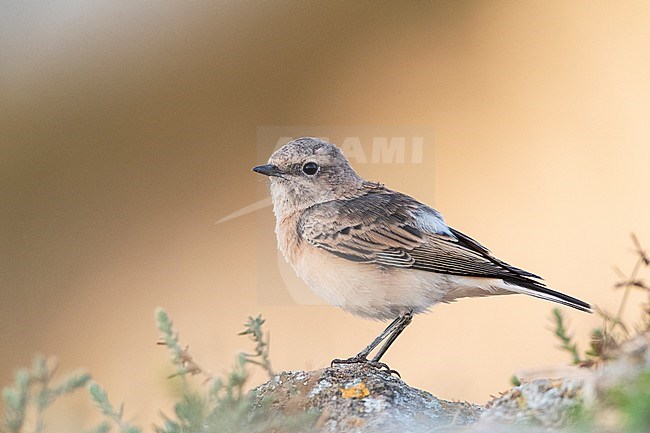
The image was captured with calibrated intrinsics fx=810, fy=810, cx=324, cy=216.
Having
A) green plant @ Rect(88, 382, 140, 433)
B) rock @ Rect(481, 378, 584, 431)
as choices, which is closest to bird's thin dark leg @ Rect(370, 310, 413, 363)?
rock @ Rect(481, 378, 584, 431)

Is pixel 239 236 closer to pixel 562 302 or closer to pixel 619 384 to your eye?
pixel 562 302

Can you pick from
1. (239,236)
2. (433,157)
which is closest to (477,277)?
(433,157)

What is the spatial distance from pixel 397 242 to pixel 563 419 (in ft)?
5.06

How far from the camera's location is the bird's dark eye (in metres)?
2.68

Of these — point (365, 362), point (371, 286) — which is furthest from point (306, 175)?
point (365, 362)

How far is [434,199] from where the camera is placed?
12.0ft

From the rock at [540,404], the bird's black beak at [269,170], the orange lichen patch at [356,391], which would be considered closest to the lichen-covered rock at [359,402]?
the orange lichen patch at [356,391]

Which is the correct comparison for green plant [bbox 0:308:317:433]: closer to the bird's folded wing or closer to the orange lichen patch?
the orange lichen patch

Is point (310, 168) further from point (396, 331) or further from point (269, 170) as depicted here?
point (396, 331)

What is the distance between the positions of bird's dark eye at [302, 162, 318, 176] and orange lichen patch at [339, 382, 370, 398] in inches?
41.9

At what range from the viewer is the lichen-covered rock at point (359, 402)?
1.54 metres

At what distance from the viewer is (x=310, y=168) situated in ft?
8.81

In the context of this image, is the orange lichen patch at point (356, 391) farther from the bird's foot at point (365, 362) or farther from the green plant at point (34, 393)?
the green plant at point (34, 393)

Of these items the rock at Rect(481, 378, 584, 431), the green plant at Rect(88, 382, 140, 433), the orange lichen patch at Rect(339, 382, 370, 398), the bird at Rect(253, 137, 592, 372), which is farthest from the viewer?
the bird at Rect(253, 137, 592, 372)
